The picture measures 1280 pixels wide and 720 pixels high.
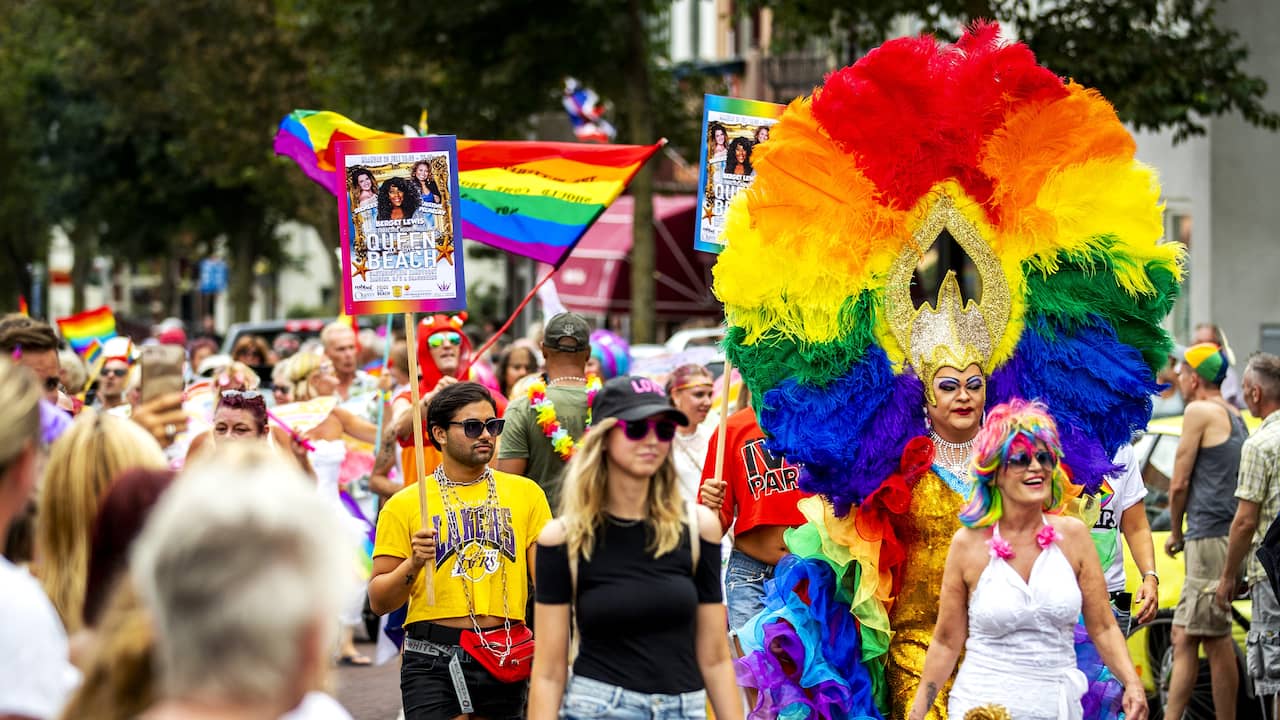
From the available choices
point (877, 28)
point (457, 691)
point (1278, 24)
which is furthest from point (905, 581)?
point (1278, 24)

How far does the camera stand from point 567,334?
7.71m

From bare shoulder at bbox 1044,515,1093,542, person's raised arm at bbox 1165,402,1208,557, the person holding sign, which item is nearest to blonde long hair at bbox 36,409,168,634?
bare shoulder at bbox 1044,515,1093,542

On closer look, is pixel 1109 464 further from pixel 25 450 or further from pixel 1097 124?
pixel 25 450

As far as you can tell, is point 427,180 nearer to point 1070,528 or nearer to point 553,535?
point 553,535

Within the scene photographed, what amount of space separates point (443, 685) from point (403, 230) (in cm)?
188

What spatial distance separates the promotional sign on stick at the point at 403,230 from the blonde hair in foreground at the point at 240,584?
13.7 feet

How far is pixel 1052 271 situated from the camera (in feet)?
21.2

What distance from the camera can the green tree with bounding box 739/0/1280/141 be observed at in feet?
53.1

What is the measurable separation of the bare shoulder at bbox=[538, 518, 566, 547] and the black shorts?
1.25 m

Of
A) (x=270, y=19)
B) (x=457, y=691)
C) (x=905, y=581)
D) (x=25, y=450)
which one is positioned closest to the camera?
(x=25, y=450)

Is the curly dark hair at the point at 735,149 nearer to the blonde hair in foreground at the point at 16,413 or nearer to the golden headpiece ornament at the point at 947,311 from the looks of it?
the golden headpiece ornament at the point at 947,311

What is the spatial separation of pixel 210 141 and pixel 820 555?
27.1 meters

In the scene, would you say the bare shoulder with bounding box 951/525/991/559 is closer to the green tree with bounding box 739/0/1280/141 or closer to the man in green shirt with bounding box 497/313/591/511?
the man in green shirt with bounding box 497/313/591/511

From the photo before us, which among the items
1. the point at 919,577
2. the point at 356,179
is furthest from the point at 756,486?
the point at 356,179
